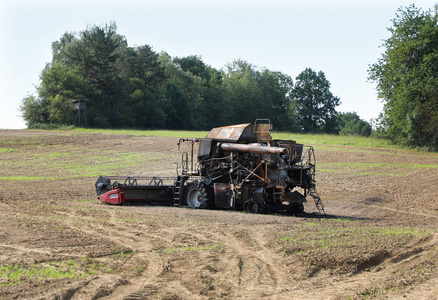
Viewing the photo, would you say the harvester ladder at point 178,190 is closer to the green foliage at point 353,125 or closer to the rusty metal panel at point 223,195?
the rusty metal panel at point 223,195

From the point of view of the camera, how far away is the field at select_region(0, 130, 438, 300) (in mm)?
8578

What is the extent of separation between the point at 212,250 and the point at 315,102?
3666 inches

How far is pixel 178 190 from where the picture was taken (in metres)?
20.1

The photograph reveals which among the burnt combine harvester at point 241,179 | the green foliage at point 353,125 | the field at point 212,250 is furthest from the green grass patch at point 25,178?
the green foliage at point 353,125

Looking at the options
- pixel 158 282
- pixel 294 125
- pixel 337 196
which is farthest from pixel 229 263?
pixel 294 125

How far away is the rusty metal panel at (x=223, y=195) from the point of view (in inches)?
721

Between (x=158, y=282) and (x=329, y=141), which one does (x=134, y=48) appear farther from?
(x=158, y=282)

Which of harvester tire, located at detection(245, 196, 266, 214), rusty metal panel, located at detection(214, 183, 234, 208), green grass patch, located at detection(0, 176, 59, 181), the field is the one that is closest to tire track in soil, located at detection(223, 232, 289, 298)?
the field

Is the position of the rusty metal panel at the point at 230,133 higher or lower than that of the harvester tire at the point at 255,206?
higher

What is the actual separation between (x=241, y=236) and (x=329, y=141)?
36.5 metres

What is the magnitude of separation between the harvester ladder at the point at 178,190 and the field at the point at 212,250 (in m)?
1.03

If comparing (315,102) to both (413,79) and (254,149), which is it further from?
(254,149)

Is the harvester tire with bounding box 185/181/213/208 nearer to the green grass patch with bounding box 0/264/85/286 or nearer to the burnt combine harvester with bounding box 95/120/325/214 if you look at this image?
the burnt combine harvester with bounding box 95/120/325/214

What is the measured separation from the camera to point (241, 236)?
41.3ft
